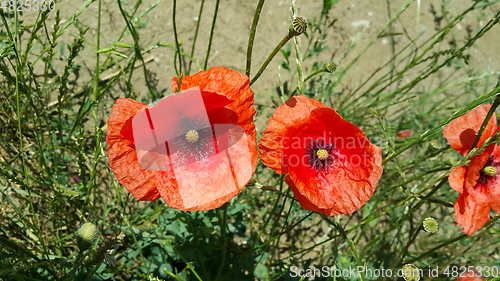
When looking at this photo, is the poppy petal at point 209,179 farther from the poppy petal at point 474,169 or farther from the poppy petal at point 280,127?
the poppy petal at point 474,169

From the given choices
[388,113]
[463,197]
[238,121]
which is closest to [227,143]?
[238,121]

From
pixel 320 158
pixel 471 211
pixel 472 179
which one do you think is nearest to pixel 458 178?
pixel 472 179

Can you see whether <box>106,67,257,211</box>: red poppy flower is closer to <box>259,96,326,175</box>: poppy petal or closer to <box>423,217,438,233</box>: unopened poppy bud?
<box>259,96,326,175</box>: poppy petal

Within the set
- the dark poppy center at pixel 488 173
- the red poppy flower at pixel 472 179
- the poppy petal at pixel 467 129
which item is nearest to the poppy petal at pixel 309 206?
the red poppy flower at pixel 472 179

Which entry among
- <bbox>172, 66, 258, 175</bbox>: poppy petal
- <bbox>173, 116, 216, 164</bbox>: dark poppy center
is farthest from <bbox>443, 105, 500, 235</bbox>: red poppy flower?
<bbox>173, 116, 216, 164</bbox>: dark poppy center

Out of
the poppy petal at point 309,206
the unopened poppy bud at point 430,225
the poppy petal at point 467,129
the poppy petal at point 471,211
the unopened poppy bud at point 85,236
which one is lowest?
the unopened poppy bud at point 85,236

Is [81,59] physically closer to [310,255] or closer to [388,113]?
[310,255]
